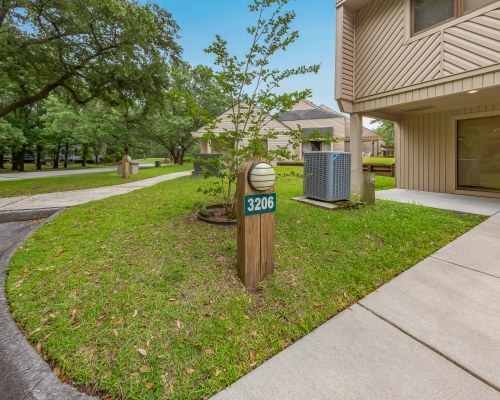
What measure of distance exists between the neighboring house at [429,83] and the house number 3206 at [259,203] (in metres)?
5.17

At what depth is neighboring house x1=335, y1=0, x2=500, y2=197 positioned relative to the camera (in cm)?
489

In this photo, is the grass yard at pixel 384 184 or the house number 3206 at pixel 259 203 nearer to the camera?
the house number 3206 at pixel 259 203

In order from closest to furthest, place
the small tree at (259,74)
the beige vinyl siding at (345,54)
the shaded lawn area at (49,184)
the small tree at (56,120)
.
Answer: the small tree at (259,74) < the beige vinyl siding at (345,54) < the shaded lawn area at (49,184) < the small tree at (56,120)

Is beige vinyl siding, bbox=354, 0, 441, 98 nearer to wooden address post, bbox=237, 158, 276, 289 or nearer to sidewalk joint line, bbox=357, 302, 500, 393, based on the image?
wooden address post, bbox=237, 158, 276, 289

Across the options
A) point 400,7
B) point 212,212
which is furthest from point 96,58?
point 400,7

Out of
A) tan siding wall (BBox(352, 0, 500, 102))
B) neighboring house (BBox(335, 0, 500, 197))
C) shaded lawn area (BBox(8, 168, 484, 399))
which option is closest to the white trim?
neighboring house (BBox(335, 0, 500, 197))

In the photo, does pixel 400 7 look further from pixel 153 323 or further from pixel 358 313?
pixel 153 323

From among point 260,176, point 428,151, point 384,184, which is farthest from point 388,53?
point 260,176

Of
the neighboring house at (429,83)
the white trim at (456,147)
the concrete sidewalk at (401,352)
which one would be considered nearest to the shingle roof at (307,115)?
the neighboring house at (429,83)

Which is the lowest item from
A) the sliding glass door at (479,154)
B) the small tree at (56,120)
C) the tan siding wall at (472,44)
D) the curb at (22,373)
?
the curb at (22,373)

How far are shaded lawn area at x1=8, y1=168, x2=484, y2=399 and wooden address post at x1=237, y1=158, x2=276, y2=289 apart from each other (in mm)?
181

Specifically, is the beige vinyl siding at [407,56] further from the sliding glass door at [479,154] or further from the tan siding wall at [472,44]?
the sliding glass door at [479,154]

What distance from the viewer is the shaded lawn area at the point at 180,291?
1.60m

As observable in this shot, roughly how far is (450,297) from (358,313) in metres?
0.90
